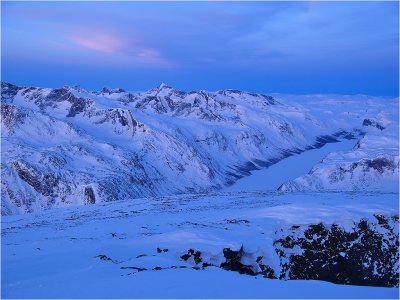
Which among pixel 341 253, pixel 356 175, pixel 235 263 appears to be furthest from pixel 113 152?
pixel 235 263

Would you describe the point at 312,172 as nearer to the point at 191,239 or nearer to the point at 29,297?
the point at 191,239

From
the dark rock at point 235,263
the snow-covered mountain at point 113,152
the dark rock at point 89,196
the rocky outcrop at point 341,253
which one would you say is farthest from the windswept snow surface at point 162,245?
the snow-covered mountain at point 113,152

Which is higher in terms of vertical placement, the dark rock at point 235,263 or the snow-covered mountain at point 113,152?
the snow-covered mountain at point 113,152

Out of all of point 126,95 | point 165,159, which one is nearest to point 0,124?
point 165,159

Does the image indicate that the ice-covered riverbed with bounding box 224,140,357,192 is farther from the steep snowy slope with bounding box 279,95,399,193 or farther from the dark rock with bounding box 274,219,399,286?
the dark rock with bounding box 274,219,399,286

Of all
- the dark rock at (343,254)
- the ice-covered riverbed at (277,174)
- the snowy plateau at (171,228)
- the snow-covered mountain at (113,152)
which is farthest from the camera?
the ice-covered riverbed at (277,174)

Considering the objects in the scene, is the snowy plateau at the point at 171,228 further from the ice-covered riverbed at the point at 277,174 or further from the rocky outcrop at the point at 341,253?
the ice-covered riverbed at the point at 277,174

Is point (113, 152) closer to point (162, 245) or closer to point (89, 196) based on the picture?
point (89, 196)

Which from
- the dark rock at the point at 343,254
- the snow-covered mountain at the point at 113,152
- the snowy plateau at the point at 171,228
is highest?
the snow-covered mountain at the point at 113,152

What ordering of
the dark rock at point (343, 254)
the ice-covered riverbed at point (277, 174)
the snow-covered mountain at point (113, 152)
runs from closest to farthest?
1. the dark rock at point (343, 254)
2. the snow-covered mountain at point (113, 152)
3. the ice-covered riverbed at point (277, 174)
